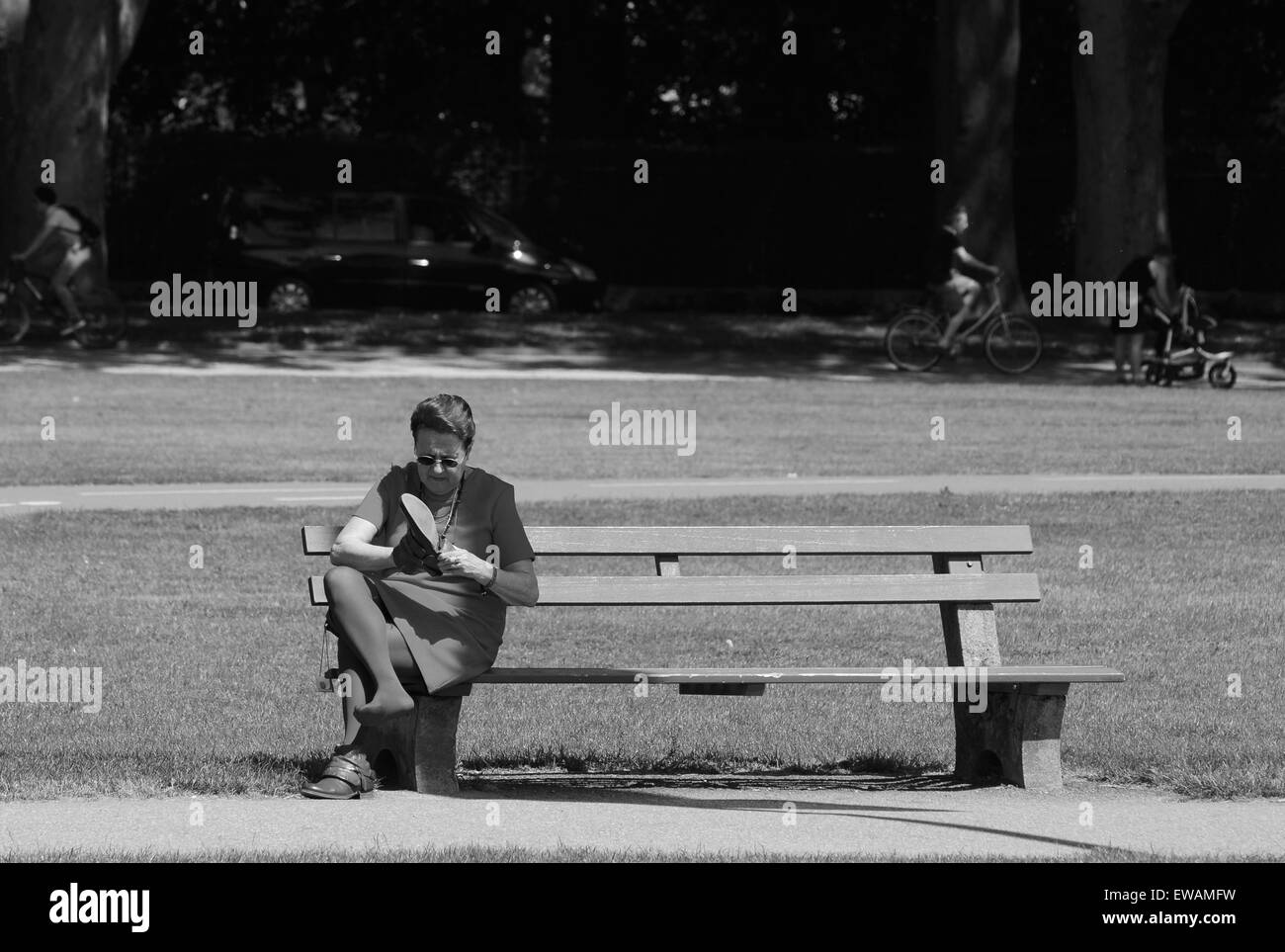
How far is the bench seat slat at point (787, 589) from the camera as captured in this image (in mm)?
6984

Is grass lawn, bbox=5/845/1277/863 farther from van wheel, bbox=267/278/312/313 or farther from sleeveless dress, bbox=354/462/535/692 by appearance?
van wheel, bbox=267/278/312/313

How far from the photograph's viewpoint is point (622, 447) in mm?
17125

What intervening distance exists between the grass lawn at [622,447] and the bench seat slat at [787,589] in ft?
25.4

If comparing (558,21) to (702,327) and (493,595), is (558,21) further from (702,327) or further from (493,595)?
(493,595)

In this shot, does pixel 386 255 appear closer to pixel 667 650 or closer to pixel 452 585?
pixel 667 650

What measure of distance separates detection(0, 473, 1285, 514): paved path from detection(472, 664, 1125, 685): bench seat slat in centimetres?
643

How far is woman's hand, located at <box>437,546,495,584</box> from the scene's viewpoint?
20.8ft

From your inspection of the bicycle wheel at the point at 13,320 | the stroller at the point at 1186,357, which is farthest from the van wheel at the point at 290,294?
the stroller at the point at 1186,357

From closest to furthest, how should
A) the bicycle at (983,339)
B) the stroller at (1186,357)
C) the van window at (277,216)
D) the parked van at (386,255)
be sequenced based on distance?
1. the stroller at (1186,357)
2. the bicycle at (983,339)
3. the van window at (277,216)
4. the parked van at (386,255)

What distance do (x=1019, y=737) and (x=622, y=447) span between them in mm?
10304

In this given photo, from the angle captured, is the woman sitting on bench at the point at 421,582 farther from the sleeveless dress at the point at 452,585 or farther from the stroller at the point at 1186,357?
the stroller at the point at 1186,357

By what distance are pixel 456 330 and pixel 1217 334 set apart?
30.5ft

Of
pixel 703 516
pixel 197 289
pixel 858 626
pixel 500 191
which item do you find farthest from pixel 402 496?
pixel 500 191

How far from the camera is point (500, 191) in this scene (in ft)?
116
